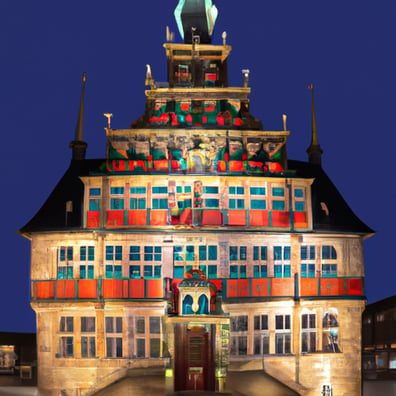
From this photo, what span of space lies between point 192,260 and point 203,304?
14.8 ft

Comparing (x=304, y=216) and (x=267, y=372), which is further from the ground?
(x=304, y=216)

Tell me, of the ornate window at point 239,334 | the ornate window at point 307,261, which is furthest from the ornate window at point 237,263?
the ornate window at point 307,261

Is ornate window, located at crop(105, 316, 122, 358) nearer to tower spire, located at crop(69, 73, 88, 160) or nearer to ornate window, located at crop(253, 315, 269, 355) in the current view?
ornate window, located at crop(253, 315, 269, 355)

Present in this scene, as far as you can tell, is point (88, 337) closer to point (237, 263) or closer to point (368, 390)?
point (237, 263)

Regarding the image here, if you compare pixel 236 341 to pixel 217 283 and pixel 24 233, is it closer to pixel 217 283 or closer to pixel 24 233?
pixel 217 283

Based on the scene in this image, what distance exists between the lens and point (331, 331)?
5891 cm

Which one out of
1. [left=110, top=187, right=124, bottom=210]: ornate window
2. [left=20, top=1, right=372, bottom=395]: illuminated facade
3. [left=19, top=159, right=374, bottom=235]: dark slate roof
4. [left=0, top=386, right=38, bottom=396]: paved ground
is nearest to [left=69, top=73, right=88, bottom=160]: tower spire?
[left=19, top=159, right=374, bottom=235]: dark slate roof

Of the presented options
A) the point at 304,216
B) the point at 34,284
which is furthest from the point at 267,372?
the point at 34,284

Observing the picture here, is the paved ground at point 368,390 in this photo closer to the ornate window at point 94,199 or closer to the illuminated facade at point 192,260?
the illuminated facade at point 192,260

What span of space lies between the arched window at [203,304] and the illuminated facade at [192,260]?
8.87 feet

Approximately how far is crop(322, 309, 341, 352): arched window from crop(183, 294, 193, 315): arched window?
877 centimetres

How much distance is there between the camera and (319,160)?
64500mm

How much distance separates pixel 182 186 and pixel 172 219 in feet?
5.38

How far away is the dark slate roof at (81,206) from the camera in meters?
58.6
